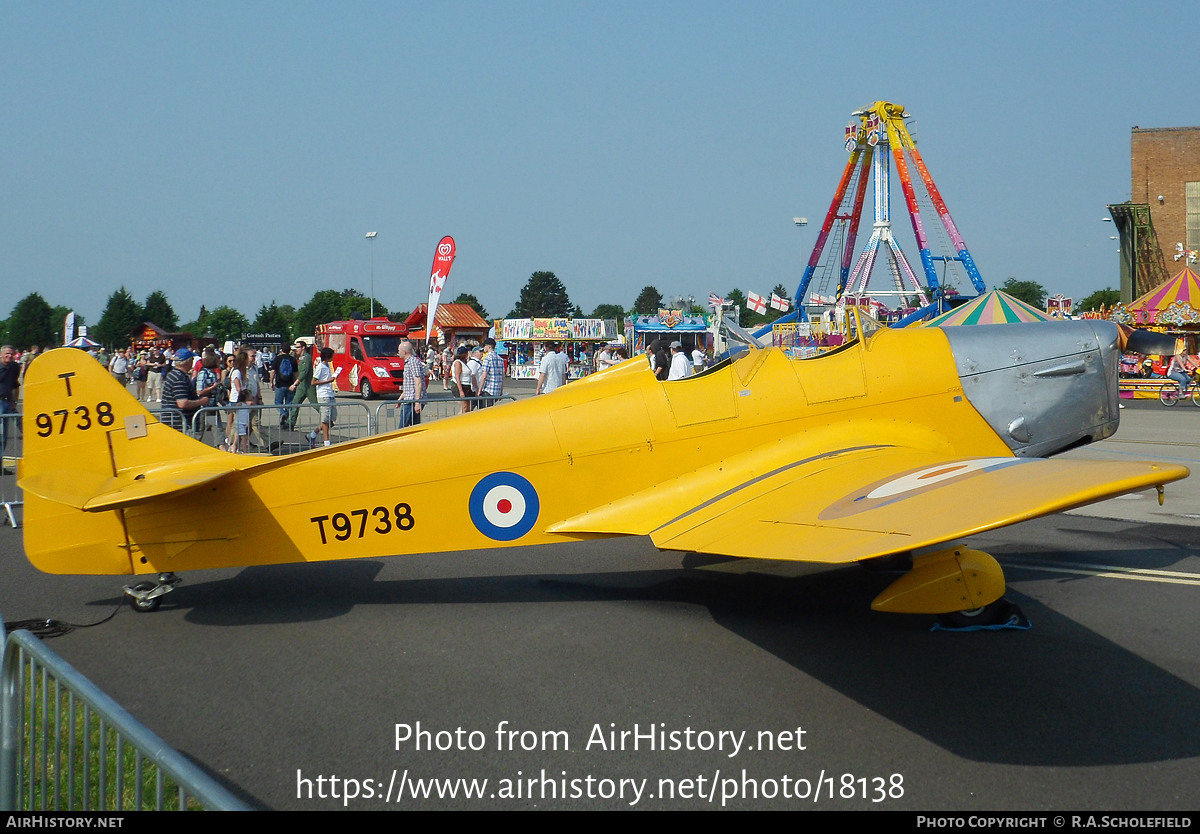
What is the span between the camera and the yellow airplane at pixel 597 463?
5352 mm

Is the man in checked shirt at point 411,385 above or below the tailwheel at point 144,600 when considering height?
above

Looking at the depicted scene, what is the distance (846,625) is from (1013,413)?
224 cm

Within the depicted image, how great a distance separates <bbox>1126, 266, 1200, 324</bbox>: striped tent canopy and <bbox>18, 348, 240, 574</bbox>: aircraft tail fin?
30.8 meters

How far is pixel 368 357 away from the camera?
3111 cm

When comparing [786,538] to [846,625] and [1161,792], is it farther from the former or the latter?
[1161,792]

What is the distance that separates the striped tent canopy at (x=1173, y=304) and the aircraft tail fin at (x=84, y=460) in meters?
30.8

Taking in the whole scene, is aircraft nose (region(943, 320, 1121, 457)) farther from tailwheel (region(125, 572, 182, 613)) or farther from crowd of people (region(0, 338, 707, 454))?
tailwheel (region(125, 572, 182, 613))

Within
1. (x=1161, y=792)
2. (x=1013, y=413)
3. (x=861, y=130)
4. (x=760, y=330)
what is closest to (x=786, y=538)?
(x=1161, y=792)

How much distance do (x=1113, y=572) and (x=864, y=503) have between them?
11.6ft

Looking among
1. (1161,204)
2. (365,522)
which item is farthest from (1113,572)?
(1161,204)

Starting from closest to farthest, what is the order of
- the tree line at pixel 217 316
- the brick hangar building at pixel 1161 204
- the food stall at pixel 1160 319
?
the food stall at pixel 1160 319
the brick hangar building at pixel 1161 204
the tree line at pixel 217 316

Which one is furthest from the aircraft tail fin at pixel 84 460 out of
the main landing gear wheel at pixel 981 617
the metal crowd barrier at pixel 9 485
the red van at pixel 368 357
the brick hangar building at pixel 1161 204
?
the brick hangar building at pixel 1161 204

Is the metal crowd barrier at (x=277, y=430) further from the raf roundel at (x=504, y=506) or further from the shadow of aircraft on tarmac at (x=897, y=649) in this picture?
the raf roundel at (x=504, y=506)
